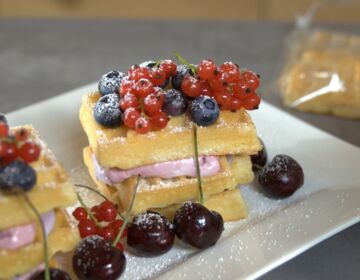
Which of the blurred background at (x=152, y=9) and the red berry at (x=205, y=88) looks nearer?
the red berry at (x=205, y=88)

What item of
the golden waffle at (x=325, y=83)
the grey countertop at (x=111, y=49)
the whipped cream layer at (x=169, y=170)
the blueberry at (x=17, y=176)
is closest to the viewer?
the blueberry at (x=17, y=176)

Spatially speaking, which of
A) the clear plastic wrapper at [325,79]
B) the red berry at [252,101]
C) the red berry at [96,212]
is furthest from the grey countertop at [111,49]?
the red berry at [96,212]

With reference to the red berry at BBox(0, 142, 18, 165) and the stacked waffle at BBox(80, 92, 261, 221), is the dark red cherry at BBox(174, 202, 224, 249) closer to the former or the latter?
the stacked waffle at BBox(80, 92, 261, 221)

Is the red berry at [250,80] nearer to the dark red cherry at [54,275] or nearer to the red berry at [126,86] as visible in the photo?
the red berry at [126,86]

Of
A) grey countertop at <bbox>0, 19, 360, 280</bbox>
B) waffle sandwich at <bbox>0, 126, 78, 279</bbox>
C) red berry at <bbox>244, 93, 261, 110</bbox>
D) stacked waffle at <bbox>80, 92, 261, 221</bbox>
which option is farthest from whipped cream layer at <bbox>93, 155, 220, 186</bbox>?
grey countertop at <bbox>0, 19, 360, 280</bbox>

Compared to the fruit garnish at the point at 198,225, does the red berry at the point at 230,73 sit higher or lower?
higher
